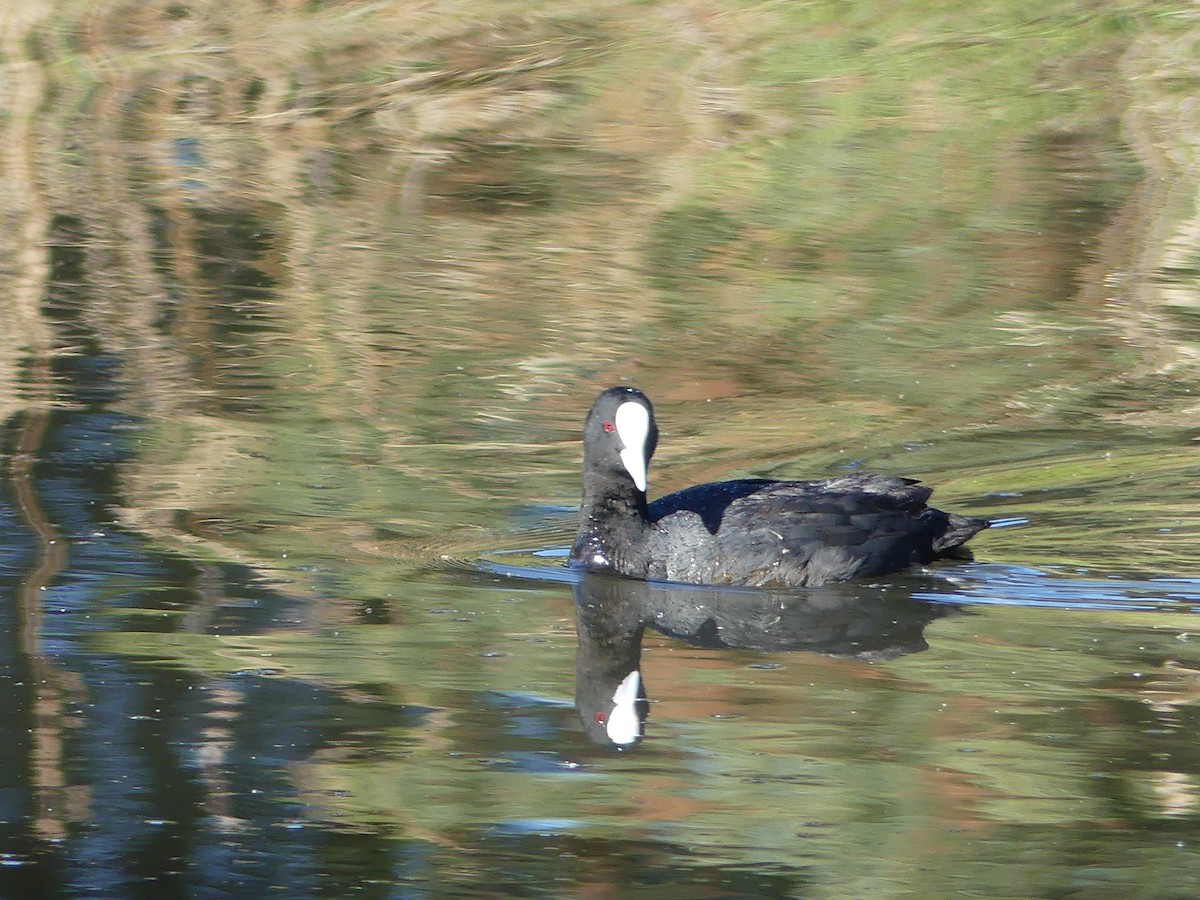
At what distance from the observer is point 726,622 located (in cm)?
689

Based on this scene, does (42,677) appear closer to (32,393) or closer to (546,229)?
(32,393)

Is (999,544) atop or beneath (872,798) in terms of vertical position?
beneath

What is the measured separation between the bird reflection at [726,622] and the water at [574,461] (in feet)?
0.09

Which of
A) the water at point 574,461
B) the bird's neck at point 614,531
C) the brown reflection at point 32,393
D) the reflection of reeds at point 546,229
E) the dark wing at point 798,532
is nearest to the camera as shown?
the water at point 574,461

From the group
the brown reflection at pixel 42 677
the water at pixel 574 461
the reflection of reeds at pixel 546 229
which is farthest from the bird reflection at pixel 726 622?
the brown reflection at pixel 42 677

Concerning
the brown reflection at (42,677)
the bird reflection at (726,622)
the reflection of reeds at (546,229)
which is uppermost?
the brown reflection at (42,677)

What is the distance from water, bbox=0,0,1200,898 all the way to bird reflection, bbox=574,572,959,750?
3 centimetres

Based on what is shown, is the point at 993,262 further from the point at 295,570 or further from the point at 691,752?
the point at 691,752

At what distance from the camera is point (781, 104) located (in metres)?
19.4

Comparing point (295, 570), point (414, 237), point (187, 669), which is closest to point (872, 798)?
point (187, 669)

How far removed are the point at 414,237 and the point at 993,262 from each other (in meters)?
3.75

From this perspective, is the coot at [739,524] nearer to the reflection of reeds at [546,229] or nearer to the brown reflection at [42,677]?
the reflection of reeds at [546,229]

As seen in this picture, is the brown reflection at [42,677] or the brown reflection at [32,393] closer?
the brown reflection at [42,677]

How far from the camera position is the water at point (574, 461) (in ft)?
16.5
